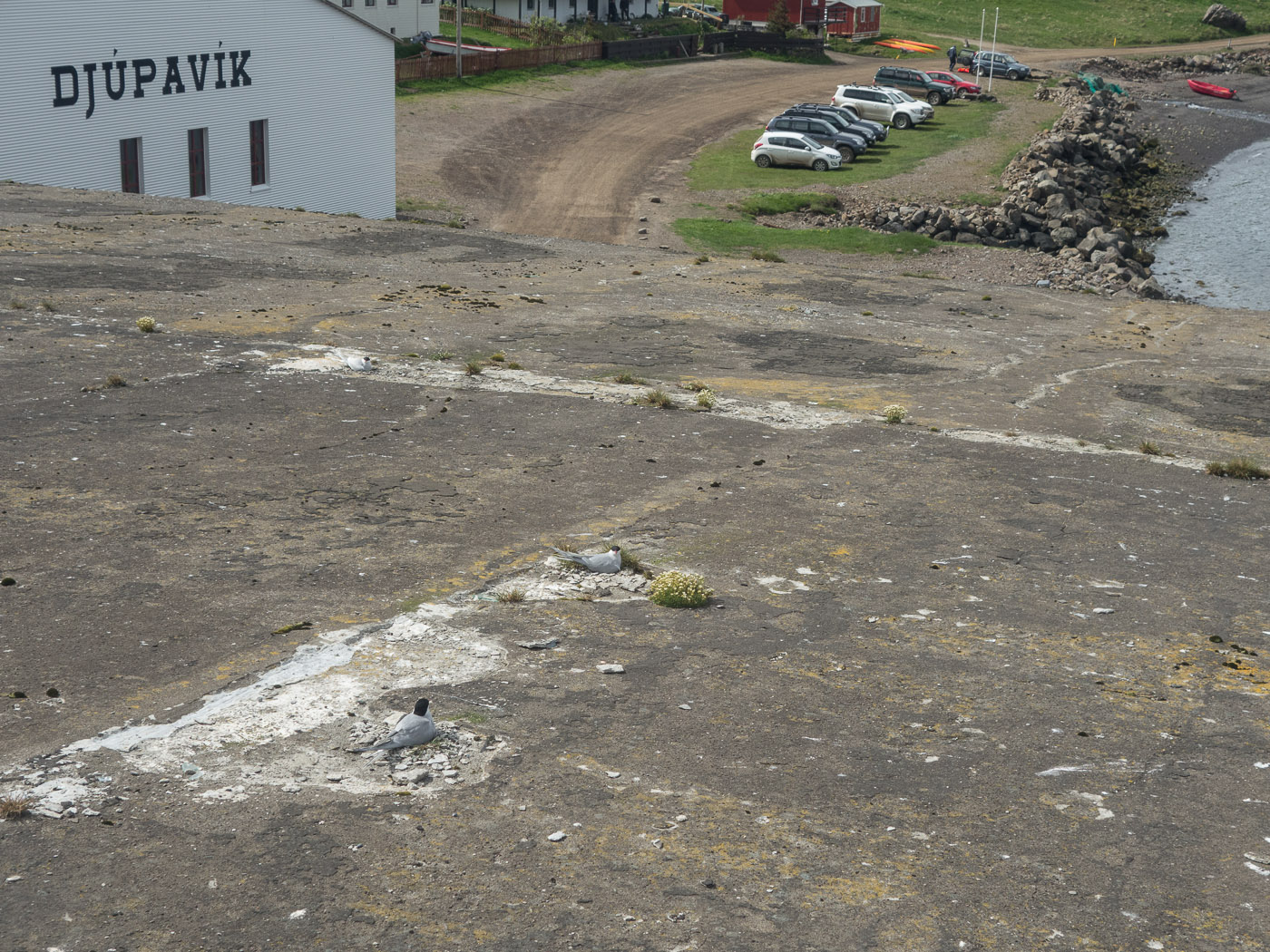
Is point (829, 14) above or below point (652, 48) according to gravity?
above

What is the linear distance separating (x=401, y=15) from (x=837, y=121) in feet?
86.9

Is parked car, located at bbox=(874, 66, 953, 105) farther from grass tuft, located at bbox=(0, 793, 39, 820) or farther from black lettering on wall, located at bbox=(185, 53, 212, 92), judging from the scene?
grass tuft, located at bbox=(0, 793, 39, 820)

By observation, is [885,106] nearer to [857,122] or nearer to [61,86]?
[857,122]

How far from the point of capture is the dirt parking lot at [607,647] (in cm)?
629

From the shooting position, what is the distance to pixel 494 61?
218 feet

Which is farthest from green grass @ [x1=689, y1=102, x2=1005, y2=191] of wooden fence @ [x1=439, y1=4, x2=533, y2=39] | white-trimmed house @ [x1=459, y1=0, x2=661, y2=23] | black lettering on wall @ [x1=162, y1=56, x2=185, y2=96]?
white-trimmed house @ [x1=459, y1=0, x2=661, y2=23]

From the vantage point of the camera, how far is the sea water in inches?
1538

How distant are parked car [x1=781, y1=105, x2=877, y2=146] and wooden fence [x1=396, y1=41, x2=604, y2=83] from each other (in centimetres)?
1980

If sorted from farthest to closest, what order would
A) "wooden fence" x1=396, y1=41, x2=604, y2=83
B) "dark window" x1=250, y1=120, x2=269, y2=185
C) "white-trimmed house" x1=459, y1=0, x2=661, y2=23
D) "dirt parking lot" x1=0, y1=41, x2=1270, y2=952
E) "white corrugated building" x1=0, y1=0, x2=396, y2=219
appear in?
"white-trimmed house" x1=459, y1=0, x2=661, y2=23
"wooden fence" x1=396, y1=41, x2=604, y2=83
"dark window" x1=250, y1=120, x2=269, y2=185
"white corrugated building" x1=0, y1=0, x2=396, y2=219
"dirt parking lot" x1=0, y1=41, x2=1270, y2=952

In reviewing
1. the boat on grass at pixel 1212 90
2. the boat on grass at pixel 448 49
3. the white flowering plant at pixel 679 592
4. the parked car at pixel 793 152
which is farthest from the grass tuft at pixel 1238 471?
the boat on grass at pixel 1212 90

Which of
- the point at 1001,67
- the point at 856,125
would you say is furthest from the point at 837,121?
the point at 1001,67

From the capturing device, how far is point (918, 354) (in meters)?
19.8

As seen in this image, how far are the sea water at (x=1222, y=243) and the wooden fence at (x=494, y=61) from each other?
3439cm

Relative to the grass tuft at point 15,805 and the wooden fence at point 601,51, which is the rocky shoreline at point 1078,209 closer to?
the wooden fence at point 601,51
